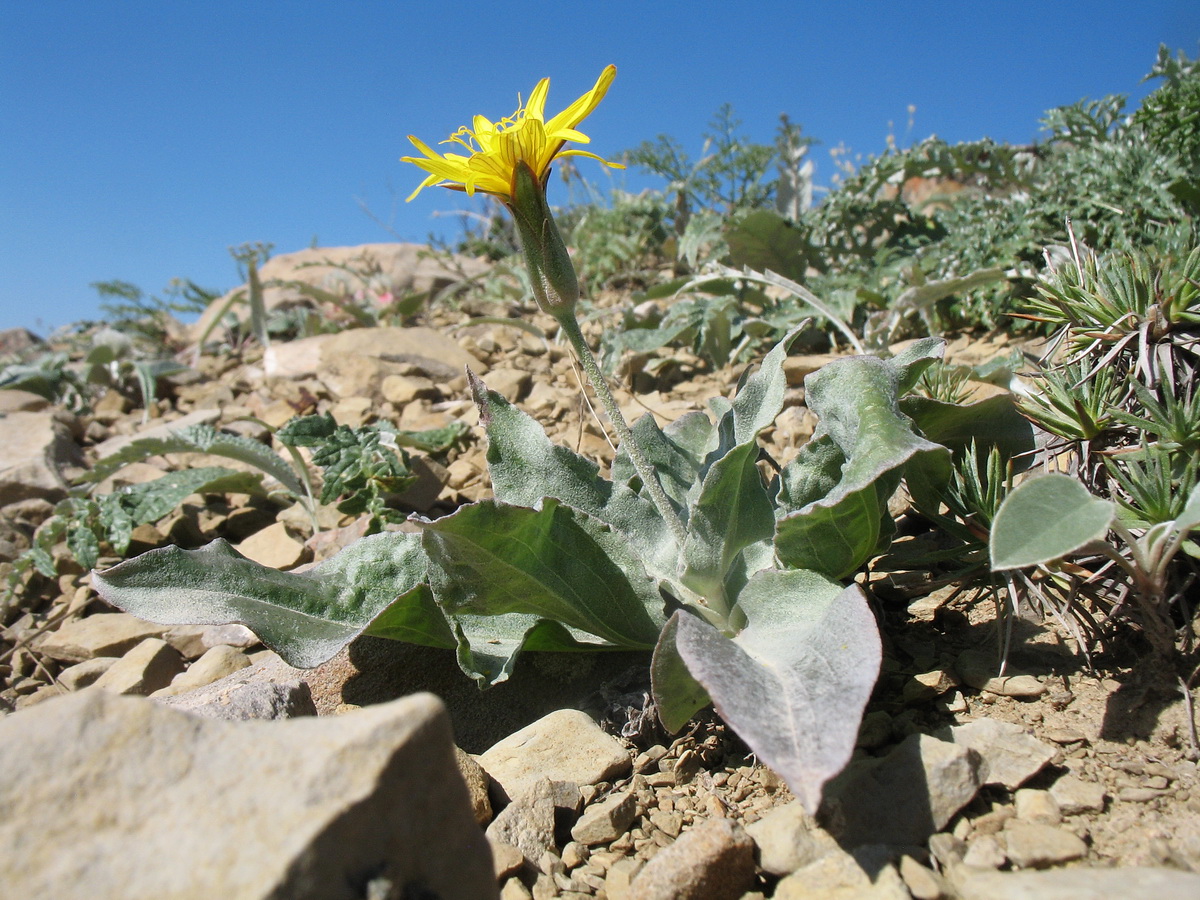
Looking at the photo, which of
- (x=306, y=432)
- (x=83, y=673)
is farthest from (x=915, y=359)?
(x=83, y=673)

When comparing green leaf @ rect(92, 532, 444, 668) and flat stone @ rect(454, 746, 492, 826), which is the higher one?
green leaf @ rect(92, 532, 444, 668)

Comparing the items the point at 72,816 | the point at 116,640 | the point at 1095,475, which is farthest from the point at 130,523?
the point at 1095,475

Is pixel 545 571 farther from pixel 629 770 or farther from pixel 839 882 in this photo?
pixel 839 882

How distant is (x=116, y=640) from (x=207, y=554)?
49.3 inches

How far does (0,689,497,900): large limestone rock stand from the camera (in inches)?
37.9

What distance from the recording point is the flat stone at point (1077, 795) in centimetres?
139

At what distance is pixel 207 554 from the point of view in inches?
76.4

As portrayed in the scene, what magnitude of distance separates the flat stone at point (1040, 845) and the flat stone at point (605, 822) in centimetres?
67

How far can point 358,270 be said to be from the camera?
8.98 meters

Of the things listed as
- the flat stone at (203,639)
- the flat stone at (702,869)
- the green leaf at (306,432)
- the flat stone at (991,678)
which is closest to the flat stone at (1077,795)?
the flat stone at (991,678)

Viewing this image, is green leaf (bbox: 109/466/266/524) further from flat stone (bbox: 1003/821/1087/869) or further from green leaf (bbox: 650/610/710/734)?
flat stone (bbox: 1003/821/1087/869)

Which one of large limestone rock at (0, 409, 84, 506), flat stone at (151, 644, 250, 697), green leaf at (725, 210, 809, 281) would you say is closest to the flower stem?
flat stone at (151, 644, 250, 697)

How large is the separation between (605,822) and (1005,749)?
754mm

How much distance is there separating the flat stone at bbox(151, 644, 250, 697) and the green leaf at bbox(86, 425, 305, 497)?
3.55 ft
